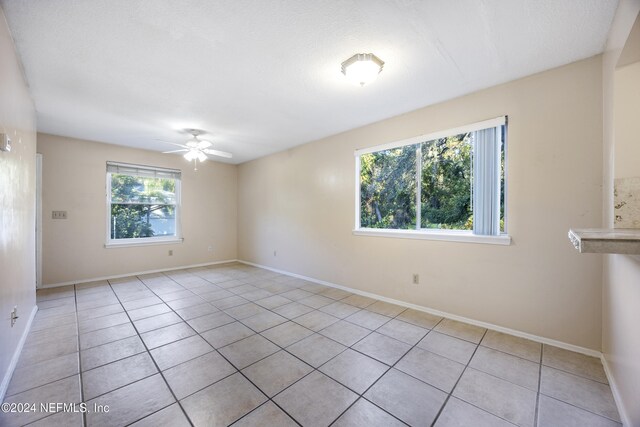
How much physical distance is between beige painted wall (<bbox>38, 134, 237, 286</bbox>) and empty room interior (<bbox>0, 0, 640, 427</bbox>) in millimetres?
72

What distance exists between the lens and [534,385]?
5.96ft

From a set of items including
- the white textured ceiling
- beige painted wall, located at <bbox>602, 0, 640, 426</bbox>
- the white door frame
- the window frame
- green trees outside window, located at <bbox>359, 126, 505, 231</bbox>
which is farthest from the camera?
the window frame

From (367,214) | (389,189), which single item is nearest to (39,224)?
(367,214)

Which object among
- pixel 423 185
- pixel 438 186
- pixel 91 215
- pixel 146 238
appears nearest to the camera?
pixel 438 186

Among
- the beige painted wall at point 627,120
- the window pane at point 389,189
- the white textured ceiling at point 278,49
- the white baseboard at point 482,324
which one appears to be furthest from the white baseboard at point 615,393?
the white textured ceiling at point 278,49

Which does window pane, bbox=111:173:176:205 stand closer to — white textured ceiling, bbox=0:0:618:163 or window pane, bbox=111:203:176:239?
window pane, bbox=111:203:176:239

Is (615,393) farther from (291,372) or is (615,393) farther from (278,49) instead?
(278,49)

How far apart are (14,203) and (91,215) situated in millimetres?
2924

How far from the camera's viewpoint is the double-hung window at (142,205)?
482 cm

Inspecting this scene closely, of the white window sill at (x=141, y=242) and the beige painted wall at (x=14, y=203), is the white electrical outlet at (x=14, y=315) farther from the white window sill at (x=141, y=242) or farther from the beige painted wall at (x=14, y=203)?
the white window sill at (x=141, y=242)

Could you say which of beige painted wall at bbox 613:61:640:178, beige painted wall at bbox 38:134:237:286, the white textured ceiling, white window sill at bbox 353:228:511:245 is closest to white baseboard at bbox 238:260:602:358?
white window sill at bbox 353:228:511:245

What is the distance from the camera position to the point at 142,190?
5.14 metres

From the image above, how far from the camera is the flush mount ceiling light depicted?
206 centimetres

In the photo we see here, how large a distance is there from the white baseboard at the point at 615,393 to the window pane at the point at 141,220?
21.2 ft
